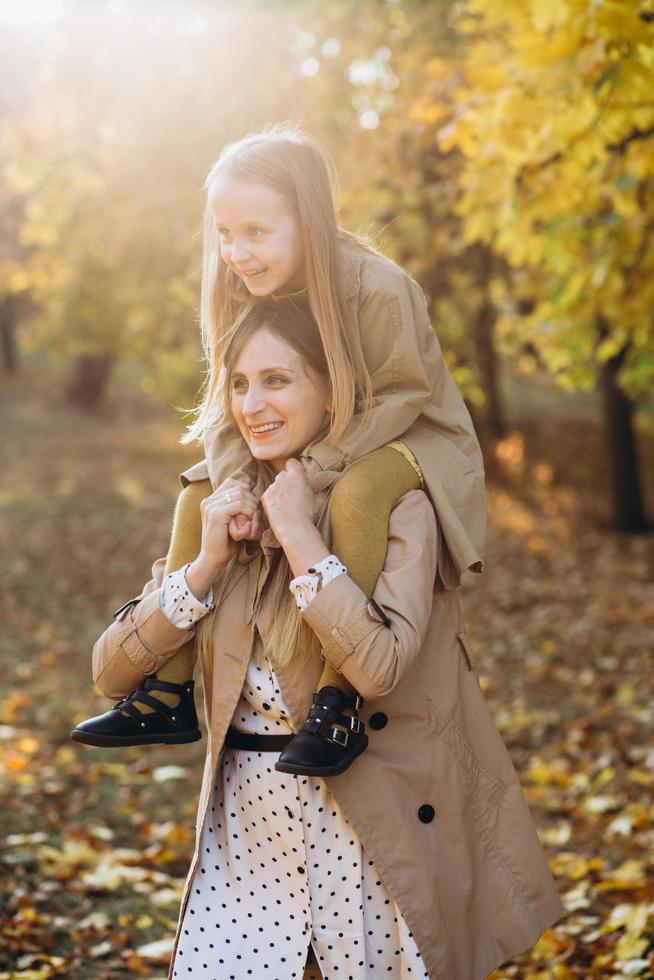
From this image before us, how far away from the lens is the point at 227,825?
2568mm

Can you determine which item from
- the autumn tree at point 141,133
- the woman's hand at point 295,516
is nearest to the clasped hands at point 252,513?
the woman's hand at point 295,516

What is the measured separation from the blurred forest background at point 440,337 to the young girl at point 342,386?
38cm

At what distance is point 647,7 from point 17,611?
29.0 ft

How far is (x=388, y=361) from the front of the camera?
2438 mm

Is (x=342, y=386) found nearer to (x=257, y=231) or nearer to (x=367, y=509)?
(x=367, y=509)

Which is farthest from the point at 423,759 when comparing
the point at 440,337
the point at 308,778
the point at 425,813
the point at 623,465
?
the point at 623,465

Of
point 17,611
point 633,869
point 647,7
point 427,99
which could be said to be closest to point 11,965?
point 633,869

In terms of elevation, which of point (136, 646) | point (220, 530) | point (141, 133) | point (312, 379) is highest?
point (141, 133)

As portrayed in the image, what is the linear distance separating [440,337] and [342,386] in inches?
389

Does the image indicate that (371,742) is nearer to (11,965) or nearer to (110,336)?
(11,965)

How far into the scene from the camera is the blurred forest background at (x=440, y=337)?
4.16 metres

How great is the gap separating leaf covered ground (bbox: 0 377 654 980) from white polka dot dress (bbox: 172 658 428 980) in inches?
63.8

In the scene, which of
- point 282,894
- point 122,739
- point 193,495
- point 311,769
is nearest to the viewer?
point 311,769

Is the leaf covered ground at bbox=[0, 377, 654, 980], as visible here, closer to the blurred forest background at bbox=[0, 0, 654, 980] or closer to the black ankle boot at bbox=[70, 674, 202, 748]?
the blurred forest background at bbox=[0, 0, 654, 980]
